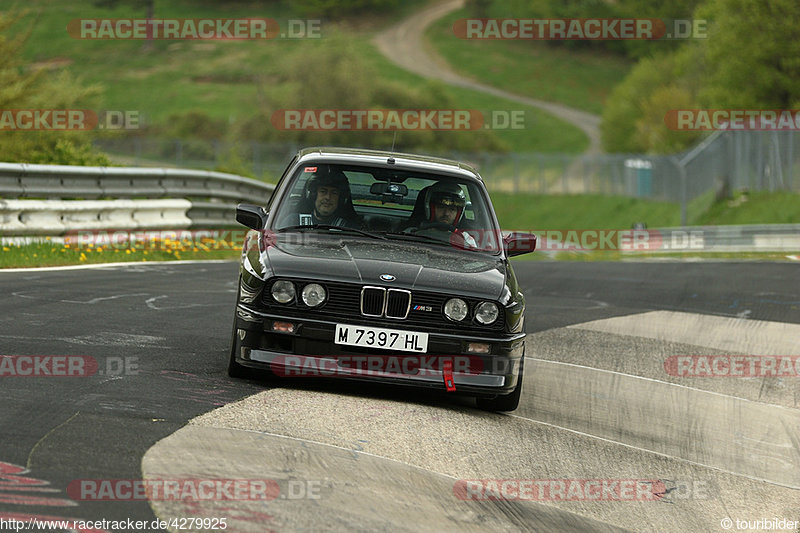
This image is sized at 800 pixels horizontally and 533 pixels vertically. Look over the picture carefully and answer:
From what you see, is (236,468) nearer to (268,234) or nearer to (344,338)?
(344,338)

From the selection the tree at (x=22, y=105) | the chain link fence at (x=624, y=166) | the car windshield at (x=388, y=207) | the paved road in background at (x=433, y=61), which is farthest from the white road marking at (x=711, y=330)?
the paved road in background at (x=433, y=61)

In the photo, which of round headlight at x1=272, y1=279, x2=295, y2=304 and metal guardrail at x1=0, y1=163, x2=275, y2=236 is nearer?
round headlight at x1=272, y1=279, x2=295, y2=304

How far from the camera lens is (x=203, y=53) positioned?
120438mm

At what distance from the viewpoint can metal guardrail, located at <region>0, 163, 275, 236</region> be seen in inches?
592

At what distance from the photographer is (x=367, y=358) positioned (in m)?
7.13

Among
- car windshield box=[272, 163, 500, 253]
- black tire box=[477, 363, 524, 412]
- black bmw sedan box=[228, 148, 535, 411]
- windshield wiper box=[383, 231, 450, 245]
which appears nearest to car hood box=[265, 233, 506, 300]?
black bmw sedan box=[228, 148, 535, 411]

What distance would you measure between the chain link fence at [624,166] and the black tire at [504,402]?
2130 cm

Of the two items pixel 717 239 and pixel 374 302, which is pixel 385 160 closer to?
pixel 374 302

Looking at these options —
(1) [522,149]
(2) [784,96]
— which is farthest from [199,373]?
(1) [522,149]

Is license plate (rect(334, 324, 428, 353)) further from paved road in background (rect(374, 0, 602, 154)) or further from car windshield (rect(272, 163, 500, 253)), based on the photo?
paved road in background (rect(374, 0, 602, 154))

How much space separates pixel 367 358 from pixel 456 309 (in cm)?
64

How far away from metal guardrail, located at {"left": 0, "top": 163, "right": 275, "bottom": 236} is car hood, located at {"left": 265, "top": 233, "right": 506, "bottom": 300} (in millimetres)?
8053

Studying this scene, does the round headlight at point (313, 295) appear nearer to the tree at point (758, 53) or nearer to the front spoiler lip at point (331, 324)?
the front spoiler lip at point (331, 324)

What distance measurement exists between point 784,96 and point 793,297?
1389 inches
